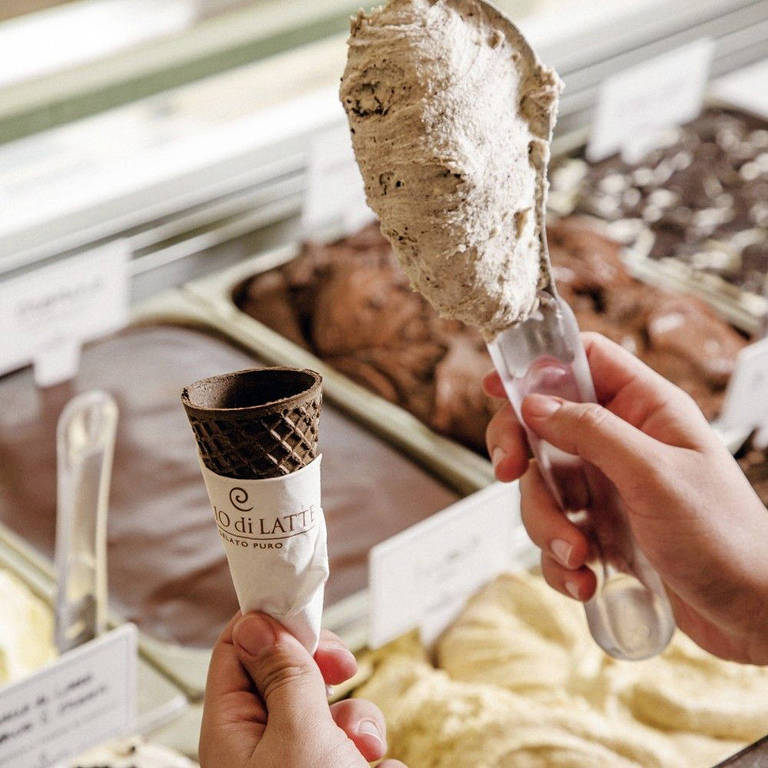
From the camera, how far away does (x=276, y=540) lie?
815 millimetres

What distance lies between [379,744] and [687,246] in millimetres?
1753

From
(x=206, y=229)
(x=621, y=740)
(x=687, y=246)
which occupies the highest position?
(x=206, y=229)

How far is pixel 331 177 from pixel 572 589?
90 cm

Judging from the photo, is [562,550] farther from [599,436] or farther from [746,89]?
[746,89]

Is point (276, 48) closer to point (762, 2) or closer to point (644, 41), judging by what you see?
point (644, 41)

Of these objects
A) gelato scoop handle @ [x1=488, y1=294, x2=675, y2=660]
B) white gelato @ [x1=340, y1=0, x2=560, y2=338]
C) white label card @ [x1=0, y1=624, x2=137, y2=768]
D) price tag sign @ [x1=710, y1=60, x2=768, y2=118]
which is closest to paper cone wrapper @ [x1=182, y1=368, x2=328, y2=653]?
white gelato @ [x1=340, y1=0, x2=560, y2=338]

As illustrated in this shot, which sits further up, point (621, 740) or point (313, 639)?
point (313, 639)

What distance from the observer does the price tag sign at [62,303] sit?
1.60 m

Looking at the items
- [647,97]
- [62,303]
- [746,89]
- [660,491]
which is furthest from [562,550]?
[746,89]

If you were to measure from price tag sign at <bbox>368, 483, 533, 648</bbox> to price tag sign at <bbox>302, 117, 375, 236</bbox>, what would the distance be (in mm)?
599

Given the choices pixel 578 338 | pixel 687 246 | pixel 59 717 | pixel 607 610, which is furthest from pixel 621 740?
pixel 687 246

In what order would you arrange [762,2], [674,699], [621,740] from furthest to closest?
[762,2]
[674,699]
[621,740]

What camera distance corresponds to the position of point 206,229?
2021 millimetres

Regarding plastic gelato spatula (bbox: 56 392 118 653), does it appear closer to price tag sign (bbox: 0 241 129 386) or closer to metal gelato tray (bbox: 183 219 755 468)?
price tag sign (bbox: 0 241 129 386)
